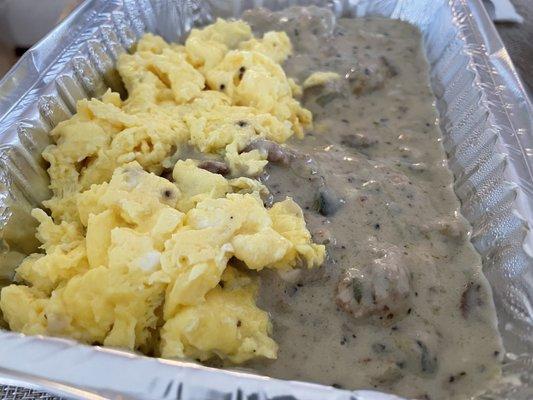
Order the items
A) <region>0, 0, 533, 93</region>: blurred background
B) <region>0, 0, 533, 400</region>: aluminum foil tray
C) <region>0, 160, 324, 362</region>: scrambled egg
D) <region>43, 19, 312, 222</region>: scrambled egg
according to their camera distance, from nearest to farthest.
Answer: <region>0, 0, 533, 400</region>: aluminum foil tray
<region>0, 160, 324, 362</region>: scrambled egg
<region>43, 19, 312, 222</region>: scrambled egg
<region>0, 0, 533, 93</region>: blurred background

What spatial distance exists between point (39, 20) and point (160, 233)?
2.52m

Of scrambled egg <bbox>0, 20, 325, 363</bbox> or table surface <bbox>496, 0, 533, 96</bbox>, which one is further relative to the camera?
table surface <bbox>496, 0, 533, 96</bbox>

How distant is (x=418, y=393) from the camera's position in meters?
1.53

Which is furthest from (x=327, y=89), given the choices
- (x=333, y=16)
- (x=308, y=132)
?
(x=333, y=16)

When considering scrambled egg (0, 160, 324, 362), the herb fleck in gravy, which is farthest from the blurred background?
scrambled egg (0, 160, 324, 362)

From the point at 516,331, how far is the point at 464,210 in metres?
0.56

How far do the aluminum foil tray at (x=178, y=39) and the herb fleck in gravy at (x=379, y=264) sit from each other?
0.08 metres

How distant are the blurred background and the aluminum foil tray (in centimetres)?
71

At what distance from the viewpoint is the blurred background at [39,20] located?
10.9ft

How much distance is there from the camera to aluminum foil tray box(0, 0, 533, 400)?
1229mm

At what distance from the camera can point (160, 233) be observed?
5.09ft

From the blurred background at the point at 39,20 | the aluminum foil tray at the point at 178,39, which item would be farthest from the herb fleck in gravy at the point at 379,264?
the blurred background at the point at 39,20

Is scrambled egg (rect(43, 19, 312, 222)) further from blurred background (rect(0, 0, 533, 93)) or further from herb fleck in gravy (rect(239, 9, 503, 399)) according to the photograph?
blurred background (rect(0, 0, 533, 93))

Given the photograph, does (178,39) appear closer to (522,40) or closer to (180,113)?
(180,113)
